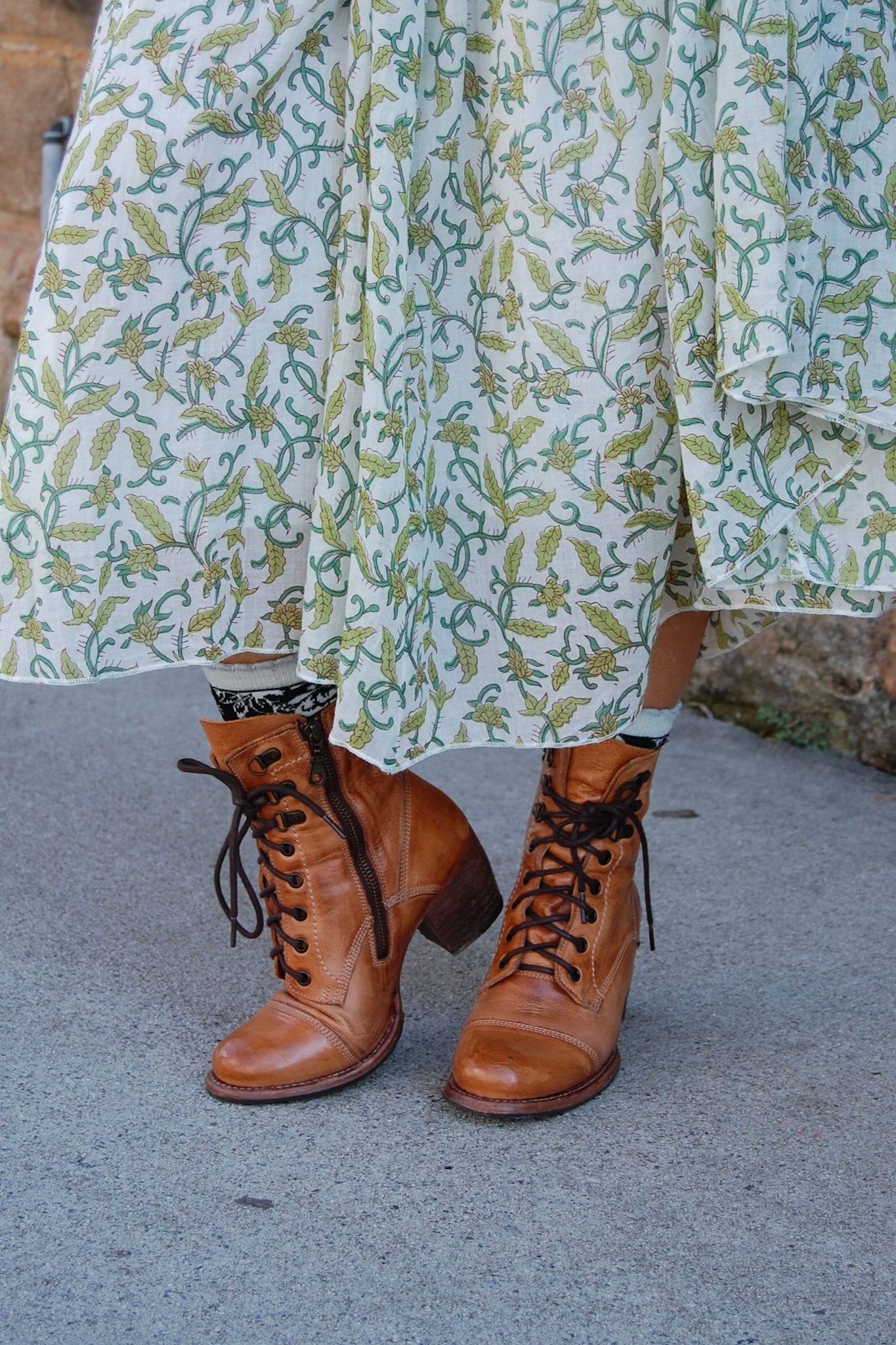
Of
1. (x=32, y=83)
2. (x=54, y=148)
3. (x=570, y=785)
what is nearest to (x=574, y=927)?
(x=570, y=785)

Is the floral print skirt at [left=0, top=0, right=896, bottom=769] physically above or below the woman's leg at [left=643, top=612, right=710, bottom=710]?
above

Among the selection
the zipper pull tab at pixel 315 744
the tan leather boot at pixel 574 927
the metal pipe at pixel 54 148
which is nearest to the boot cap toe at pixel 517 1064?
the tan leather boot at pixel 574 927

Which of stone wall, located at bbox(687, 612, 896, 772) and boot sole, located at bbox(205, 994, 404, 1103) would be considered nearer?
boot sole, located at bbox(205, 994, 404, 1103)

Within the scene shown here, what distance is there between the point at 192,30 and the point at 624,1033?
1.01 metres

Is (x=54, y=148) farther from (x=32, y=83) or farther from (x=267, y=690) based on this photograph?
(x=267, y=690)

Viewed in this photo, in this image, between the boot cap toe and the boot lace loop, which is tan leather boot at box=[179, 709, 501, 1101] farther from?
the boot cap toe

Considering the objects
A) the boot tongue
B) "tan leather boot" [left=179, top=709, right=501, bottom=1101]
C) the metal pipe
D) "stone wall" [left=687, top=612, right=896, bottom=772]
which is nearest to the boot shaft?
the boot tongue

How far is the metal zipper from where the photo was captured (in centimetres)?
114

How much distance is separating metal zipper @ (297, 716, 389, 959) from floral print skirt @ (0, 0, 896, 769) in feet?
0.34

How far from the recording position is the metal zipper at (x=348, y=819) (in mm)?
1145

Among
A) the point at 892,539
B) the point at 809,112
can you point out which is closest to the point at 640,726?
the point at 892,539

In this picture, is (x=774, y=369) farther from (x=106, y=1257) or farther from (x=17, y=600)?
(x=106, y=1257)

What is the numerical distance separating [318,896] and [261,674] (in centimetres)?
22

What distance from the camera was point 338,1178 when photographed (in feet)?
3.27
